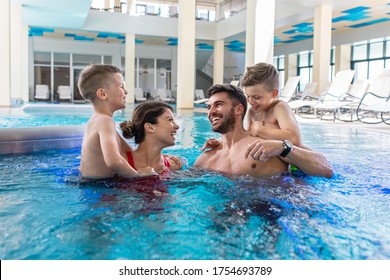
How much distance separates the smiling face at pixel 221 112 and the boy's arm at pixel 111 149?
0.65 metres

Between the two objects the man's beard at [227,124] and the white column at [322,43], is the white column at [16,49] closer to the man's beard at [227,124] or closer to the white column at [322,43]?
the white column at [322,43]

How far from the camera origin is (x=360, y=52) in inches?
818

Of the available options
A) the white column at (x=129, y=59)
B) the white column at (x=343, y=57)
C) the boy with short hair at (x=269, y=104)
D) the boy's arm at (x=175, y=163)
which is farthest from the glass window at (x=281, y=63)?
the boy with short hair at (x=269, y=104)

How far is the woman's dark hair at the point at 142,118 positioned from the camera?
2.81m

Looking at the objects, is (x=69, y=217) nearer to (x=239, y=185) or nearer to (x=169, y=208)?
(x=169, y=208)

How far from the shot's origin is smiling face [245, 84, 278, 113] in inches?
109

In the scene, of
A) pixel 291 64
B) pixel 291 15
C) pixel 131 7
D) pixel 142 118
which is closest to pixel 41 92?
pixel 131 7

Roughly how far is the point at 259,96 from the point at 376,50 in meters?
19.2

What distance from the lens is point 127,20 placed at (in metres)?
19.9

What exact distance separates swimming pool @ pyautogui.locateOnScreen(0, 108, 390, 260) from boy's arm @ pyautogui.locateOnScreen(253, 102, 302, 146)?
0.27m

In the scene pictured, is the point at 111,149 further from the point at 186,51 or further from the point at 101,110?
the point at 186,51

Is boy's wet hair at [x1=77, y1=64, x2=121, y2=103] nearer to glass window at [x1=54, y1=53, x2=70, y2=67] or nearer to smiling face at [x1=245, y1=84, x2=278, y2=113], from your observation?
smiling face at [x1=245, y1=84, x2=278, y2=113]

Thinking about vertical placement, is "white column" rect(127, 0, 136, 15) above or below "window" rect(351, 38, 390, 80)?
above

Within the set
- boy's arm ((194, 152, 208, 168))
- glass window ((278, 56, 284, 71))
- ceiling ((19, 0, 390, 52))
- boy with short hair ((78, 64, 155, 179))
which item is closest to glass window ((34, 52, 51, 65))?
ceiling ((19, 0, 390, 52))
